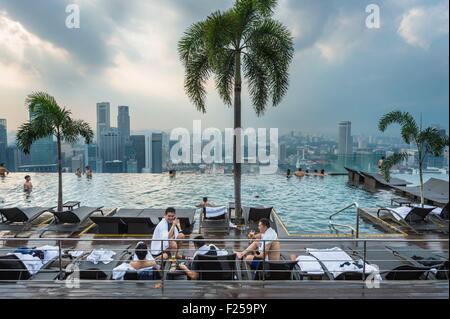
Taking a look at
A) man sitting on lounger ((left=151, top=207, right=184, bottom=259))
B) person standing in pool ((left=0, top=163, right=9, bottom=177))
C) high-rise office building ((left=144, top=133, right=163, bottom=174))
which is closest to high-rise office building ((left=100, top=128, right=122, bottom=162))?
high-rise office building ((left=144, top=133, right=163, bottom=174))

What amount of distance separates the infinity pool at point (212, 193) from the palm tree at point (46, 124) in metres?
2.74

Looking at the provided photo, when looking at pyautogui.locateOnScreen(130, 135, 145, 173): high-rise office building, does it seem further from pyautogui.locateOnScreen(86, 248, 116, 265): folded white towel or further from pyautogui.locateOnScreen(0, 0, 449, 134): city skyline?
pyautogui.locateOnScreen(86, 248, 116, 265): folded white towel

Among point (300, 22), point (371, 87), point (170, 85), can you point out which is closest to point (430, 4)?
point (300, 22)

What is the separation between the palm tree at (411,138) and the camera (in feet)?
31.0

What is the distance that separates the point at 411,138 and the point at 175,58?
26.9 feet

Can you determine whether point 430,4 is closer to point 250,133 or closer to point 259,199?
point 250,133

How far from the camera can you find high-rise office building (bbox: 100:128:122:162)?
16.6 meters

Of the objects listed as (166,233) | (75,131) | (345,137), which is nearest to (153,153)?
(75,131)

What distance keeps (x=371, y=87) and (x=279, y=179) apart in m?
6.73

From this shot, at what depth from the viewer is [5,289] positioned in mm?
3463

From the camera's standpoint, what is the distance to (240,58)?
28.7ft

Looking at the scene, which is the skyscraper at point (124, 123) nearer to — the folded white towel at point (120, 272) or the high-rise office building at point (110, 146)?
the high-rise office building at point (110, 146)

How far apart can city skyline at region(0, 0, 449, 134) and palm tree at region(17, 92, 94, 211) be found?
0.32m

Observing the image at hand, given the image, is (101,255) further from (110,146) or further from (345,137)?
(345,137)
